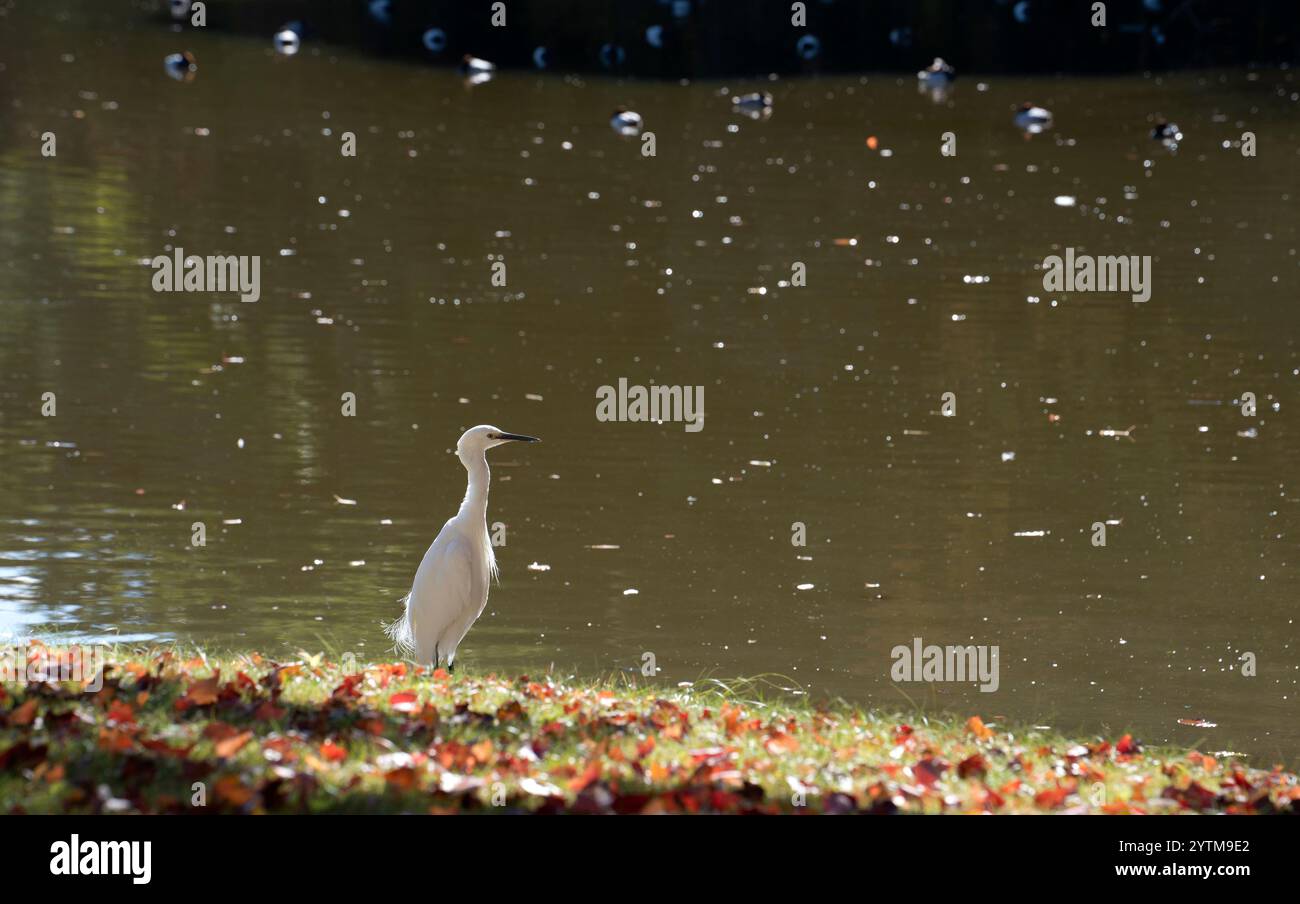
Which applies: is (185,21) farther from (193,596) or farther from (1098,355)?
(193,596)

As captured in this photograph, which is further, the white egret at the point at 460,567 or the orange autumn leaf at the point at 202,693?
the white egret at the point at 460,567

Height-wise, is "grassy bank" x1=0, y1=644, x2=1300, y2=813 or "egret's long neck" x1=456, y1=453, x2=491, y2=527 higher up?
"egret's long neck" x1=456, y1=453, x2=491, y2=527

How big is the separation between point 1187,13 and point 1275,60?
13.3 feet

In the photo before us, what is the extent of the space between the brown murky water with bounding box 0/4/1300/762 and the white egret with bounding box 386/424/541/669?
1.96 metres

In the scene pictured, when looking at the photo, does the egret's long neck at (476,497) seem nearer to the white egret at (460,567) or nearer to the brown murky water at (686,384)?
the white egret at (460,567)

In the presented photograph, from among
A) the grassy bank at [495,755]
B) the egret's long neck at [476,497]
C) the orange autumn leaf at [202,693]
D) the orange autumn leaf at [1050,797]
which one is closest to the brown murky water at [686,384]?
the egret's long neck at [476,497]

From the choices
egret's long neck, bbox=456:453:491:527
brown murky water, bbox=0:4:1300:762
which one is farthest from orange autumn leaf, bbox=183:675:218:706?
brown murky water, bbox=0:4:1300:762

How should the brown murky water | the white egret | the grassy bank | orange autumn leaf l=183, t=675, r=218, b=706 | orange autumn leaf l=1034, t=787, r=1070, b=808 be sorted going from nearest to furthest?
the grassy bank
orange autumn leaf l=1034, t=787, r=1070, b=808
orange autumn leaf l=183, t=675, r=218, b=706
the white egret
the brown murky water

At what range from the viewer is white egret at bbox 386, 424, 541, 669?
10.4 meters

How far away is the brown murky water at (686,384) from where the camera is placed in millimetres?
13641

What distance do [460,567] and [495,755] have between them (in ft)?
9.48

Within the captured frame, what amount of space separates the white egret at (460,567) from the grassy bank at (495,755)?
0.69m

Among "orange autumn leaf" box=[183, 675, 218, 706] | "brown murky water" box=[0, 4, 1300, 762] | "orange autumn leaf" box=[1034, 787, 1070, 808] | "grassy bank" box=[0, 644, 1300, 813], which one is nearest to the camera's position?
"grassy bank" box=[0, 644, 1300, 813]

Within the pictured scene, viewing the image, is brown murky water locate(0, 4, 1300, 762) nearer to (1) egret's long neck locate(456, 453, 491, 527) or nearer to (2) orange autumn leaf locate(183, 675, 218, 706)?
(1) egret's long neck locate(456, 453, 491, 527)
